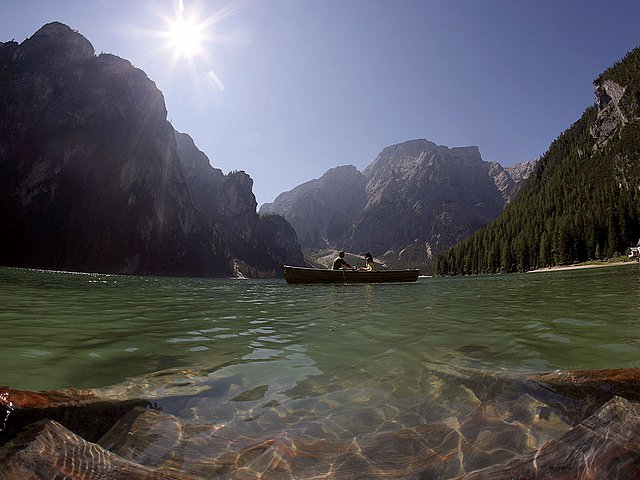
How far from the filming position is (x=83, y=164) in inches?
5650

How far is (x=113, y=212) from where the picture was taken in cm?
14625

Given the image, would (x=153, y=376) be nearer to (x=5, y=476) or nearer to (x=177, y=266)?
(x=5, y=476)

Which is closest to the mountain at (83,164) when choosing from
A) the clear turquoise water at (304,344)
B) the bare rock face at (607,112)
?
the clear turquoise water at (304,344)

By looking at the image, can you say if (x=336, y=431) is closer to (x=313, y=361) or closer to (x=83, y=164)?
(x=313, y=361)

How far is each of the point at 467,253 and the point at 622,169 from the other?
64156 mm

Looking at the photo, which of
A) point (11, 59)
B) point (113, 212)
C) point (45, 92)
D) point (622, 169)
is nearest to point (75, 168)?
point (113, 212)

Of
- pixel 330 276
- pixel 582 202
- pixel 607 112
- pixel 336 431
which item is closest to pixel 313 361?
pixel 336 431

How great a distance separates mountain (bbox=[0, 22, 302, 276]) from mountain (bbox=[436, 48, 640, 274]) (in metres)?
132

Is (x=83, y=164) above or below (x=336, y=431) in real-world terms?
above

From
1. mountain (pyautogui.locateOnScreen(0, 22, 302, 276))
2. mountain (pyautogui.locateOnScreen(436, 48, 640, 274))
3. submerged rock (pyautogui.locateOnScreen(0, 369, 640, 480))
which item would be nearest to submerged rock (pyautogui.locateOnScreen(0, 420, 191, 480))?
submerged rock (pyautogui.locateOnScreen(0, 369, 640, 480))

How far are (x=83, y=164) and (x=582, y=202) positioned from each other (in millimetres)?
190186

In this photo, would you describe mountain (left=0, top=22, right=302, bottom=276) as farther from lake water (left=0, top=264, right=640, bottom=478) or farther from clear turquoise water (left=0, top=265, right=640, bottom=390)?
lake water (left=0, top=264, right=640, bottom=478)

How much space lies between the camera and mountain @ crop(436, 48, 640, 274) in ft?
317

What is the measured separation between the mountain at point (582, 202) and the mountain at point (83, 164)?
131866mm
